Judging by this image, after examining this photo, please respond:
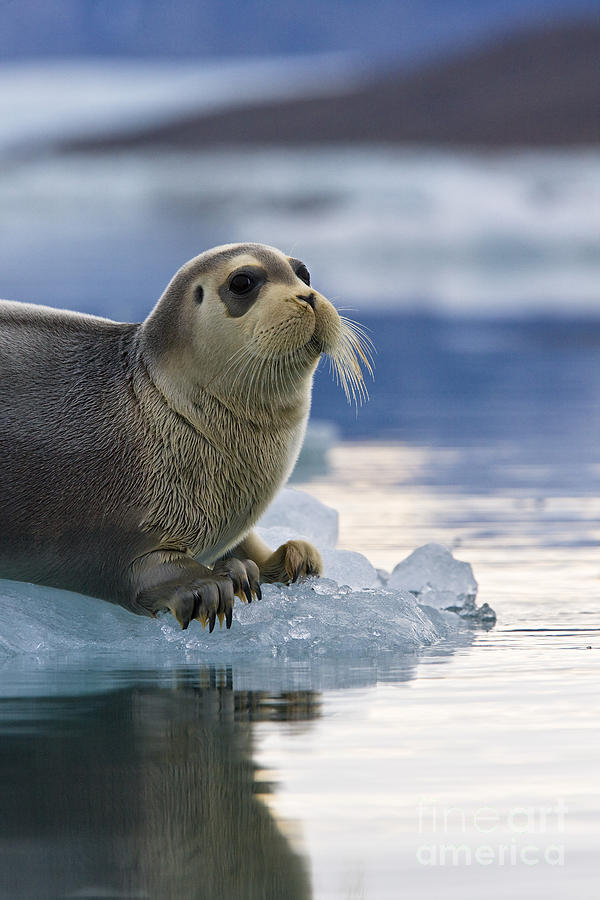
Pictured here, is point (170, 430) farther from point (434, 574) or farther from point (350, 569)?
point (434, 574)

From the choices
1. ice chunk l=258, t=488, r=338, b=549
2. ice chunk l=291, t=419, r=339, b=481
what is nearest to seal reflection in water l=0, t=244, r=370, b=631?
ice chunk l=258, t=488, r=338, b=549

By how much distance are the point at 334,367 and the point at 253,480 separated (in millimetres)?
463

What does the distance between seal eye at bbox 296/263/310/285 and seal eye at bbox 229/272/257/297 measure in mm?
266

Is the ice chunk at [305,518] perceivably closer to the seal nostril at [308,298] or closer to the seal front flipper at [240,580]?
the seal front flipper at [240,580]

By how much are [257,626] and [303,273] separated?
1203 mm

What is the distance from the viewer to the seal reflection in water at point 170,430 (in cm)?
461

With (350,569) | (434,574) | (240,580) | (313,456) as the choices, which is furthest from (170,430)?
(313,456)

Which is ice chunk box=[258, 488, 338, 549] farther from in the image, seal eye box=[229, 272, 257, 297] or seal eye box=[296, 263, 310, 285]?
seal eye box=[229, 272, 257, 297]

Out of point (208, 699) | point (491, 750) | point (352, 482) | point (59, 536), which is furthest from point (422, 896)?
point (352, 482)

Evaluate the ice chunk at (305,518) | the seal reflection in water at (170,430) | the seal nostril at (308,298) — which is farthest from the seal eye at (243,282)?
the ice chunk at (305,518)

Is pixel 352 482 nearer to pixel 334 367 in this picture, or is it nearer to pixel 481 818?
pixel 334 367

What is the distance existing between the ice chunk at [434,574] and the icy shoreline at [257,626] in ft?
0.38

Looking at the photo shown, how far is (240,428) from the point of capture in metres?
4.84

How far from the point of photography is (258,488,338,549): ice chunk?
6.53m
